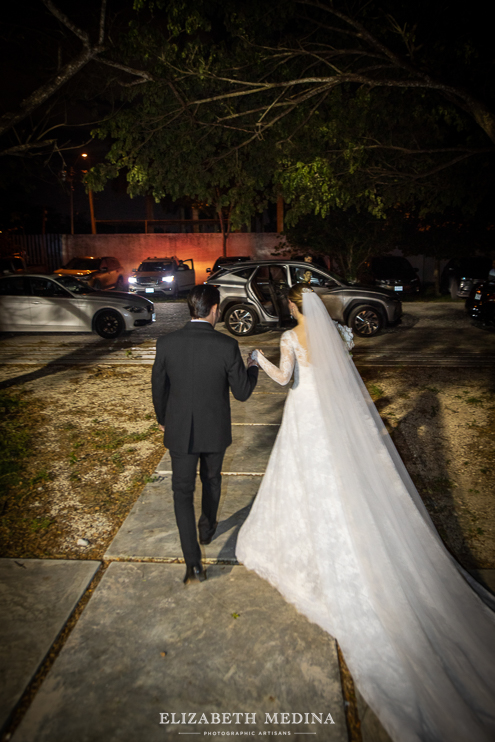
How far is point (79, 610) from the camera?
2.96m

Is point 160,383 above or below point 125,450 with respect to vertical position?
above

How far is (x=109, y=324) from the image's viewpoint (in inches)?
474

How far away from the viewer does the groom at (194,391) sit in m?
2.93

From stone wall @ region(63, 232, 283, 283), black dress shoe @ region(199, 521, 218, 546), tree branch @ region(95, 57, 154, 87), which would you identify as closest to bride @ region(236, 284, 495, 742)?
black dress shoe @ region(199, 521, 218, 546)

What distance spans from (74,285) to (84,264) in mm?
11840

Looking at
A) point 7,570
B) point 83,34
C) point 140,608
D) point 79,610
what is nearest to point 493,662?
point 140,608

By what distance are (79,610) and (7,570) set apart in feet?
2.39

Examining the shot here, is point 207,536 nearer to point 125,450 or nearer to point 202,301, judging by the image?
point 202,301

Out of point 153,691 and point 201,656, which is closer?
point 153,691

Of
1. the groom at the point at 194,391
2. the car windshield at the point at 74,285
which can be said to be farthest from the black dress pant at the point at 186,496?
the car windshield at the point at 74,285

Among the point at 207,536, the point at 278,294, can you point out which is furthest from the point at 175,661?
the point at 278,294

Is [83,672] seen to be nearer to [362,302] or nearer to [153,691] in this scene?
[153,691]

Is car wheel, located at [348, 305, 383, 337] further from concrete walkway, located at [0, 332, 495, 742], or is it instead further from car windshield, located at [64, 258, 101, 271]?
car windshield, located at [64, 258, 101, 271]

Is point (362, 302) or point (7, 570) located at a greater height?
point (362, 302)
